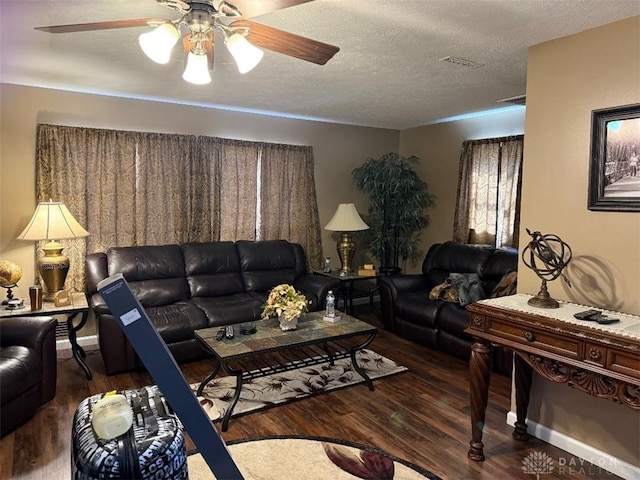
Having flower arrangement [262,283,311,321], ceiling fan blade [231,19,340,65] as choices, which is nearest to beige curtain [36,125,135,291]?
flower arrangement [262,283,311,321]

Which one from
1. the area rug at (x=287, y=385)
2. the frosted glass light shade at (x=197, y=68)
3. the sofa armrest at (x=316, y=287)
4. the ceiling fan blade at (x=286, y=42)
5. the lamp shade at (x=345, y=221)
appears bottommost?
the area rug at (x=287, y=385)

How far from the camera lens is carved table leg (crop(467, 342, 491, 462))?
2443mm

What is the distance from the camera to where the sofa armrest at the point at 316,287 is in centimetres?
444

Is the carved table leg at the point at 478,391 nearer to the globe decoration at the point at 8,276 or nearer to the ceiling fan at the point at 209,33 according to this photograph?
the ceiling fan at the point at 209,33

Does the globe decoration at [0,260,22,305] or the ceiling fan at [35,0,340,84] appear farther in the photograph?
the globe decoration at [0,260,22,305]

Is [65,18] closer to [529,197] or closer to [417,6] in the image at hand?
[417,6]

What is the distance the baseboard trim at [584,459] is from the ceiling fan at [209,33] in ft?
8.44

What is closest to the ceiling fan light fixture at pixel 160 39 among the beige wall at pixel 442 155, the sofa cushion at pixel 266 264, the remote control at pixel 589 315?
the remote control at pixel 589 315

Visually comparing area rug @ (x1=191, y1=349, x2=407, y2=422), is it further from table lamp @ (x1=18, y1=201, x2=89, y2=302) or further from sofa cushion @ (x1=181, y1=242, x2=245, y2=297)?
table lamp @ (x1=18, y1=201, x2=89, y2=302)

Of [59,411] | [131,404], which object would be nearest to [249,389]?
[59,411]

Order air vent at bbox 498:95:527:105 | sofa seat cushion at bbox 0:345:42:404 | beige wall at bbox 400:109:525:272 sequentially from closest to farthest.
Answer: sofa seat cushion at bbox 0:345:42:404 → air vent at bbox 498:95:527:105 → beige wall at bbox 400:109:525:272

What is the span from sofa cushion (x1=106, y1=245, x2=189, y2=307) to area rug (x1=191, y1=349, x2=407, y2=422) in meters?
1.09

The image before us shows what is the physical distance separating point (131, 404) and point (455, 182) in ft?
15.7

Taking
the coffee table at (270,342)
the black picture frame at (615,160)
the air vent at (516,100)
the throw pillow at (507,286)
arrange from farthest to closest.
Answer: the air vent at (516,100), the throw pillow at (507,286), the coffee table at (270,342), the black picture frame at (615,160)
